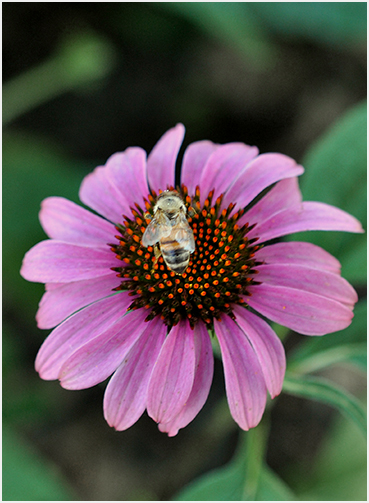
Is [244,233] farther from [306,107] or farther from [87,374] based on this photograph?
[306,107]

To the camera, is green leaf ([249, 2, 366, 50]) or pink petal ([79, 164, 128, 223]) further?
green leaf ([249, 2, 366, 50])

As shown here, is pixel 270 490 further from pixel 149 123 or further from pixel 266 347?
→ pixel 149 123

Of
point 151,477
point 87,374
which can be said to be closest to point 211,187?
point 87,374

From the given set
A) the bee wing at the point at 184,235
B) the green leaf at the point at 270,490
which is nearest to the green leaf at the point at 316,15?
the bee wing at the point at 184,235

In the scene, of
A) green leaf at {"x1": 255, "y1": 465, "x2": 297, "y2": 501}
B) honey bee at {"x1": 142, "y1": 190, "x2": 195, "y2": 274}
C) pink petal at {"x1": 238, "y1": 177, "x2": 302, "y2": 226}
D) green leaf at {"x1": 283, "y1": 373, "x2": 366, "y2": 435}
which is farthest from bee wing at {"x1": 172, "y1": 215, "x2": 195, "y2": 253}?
green leaf at {"x1": 255, "y1": 465, "x2": 297, "y2": 501}

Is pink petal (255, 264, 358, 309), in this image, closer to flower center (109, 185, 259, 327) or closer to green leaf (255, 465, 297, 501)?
flower center (109, 185, 259, 327)
